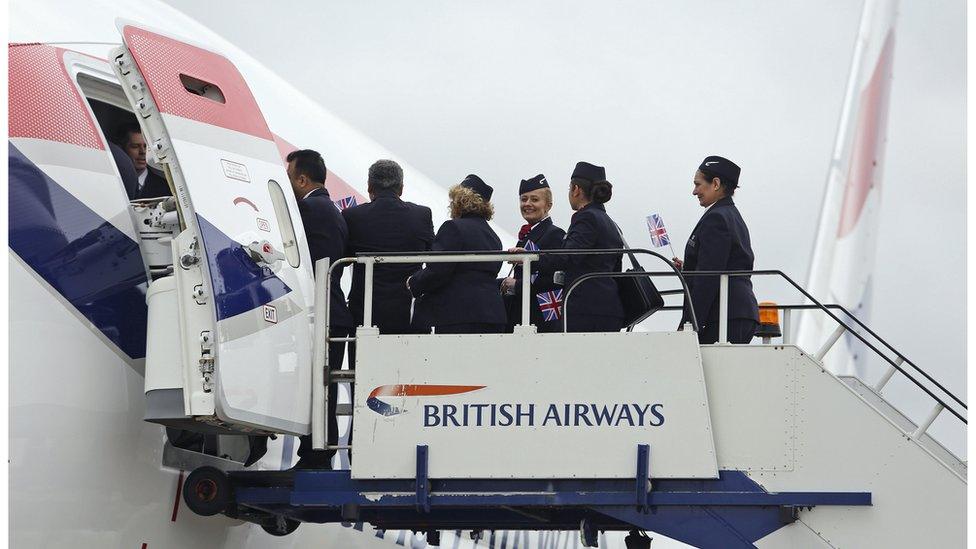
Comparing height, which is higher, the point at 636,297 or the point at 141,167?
the point at 141,167

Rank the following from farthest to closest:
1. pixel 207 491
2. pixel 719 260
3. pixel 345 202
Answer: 1. pixel 345 202
2. pixel 719 260
3. pixel 207 491

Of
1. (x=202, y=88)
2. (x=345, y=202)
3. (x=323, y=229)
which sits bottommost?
(x=323, y=229)

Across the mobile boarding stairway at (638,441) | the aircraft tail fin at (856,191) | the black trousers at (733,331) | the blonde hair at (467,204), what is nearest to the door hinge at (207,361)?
the mobile boarding stairway at (638,441)

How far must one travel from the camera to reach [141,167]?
25.1 feet

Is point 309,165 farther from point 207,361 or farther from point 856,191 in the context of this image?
point 856,191

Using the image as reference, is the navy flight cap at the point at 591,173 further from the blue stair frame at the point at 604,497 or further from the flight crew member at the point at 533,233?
the blue stair frame at the point at 604,497

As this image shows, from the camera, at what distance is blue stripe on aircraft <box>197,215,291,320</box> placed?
6305 mm

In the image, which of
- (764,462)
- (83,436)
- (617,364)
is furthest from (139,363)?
(764,462)

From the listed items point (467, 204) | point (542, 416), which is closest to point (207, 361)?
point (542, 416)

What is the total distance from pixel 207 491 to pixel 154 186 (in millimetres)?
1717

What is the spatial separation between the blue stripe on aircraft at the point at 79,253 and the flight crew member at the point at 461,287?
5.27 ft

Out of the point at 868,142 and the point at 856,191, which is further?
the point at 868,142

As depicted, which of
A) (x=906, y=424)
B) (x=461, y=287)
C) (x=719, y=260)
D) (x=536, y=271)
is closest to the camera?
(x=461, y=287)

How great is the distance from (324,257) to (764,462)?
8.89ft
